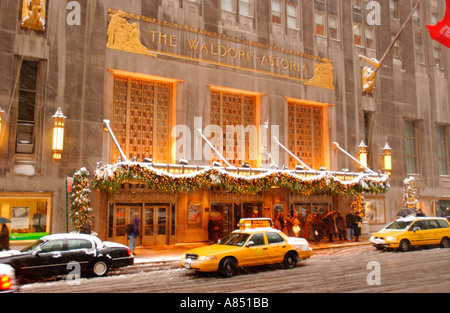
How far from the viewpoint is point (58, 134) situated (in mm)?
18234

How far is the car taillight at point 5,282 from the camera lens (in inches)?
326

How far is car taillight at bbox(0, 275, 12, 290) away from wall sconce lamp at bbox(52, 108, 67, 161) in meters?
10.7

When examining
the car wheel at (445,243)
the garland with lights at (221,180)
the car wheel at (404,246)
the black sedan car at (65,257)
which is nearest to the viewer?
the black sedan car at (65,257)

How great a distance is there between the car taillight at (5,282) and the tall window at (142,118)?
41.1 ft

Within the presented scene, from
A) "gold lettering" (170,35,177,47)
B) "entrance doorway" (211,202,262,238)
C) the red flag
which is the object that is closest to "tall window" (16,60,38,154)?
"gold lettering" (170,35,177,47)

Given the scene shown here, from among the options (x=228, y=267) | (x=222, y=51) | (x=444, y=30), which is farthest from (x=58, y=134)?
(x=444, y=30)

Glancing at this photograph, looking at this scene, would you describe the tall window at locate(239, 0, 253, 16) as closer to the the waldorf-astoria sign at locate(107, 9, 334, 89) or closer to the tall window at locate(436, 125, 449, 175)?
the the waldorf-astoria sign at locate(107, 9, 334, 89)

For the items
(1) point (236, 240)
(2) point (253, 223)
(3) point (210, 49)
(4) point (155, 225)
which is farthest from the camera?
(3) point (210, 49)

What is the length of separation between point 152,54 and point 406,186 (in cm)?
2025

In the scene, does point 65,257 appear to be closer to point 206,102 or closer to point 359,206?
point 206,102

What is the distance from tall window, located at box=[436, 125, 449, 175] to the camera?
33.1 m

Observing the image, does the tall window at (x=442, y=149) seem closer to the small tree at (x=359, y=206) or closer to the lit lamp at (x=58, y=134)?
the small tree at (x=359, y=206)

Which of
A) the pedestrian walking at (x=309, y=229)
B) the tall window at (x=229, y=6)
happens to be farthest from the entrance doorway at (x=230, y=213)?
the tall window at (x=229, y=6)

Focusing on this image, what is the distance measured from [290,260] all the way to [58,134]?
11.5 metres
